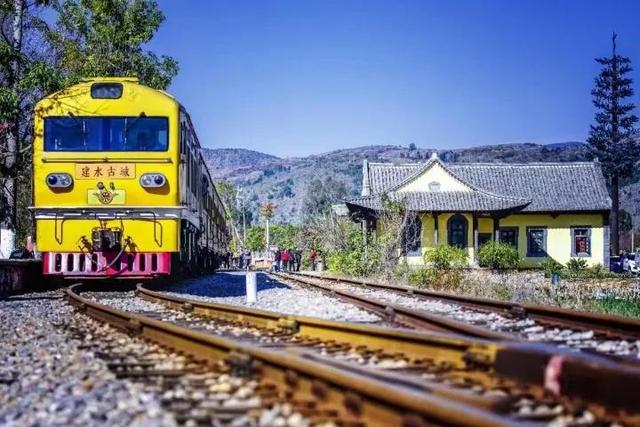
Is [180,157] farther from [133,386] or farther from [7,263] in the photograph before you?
[133,386]

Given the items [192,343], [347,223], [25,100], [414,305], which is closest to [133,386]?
[192,343]

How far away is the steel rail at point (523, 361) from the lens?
3.40 m

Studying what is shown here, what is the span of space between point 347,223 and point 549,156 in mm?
138313

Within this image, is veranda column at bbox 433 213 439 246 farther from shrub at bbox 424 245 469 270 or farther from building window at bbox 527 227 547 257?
shrub at bbox 424 245 469 270

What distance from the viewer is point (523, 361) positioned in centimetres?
401

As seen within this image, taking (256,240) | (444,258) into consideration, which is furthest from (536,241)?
(256,240)

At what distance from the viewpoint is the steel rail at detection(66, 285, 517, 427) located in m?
2.84

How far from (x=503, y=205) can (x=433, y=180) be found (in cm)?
399

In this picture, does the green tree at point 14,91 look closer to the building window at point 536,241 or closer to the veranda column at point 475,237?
the veranda column at point 475,237

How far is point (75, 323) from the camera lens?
27.9 feet

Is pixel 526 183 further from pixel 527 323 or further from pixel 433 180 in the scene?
pixel 527 323

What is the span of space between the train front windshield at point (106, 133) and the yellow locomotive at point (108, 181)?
2 cm

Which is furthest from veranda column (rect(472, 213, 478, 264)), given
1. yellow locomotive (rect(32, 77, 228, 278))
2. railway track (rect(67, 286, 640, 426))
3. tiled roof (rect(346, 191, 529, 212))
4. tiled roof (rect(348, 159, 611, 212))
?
railway track (rect(67, 286, 640, 426))

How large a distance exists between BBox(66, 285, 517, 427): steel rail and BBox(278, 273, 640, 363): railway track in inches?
67.6
